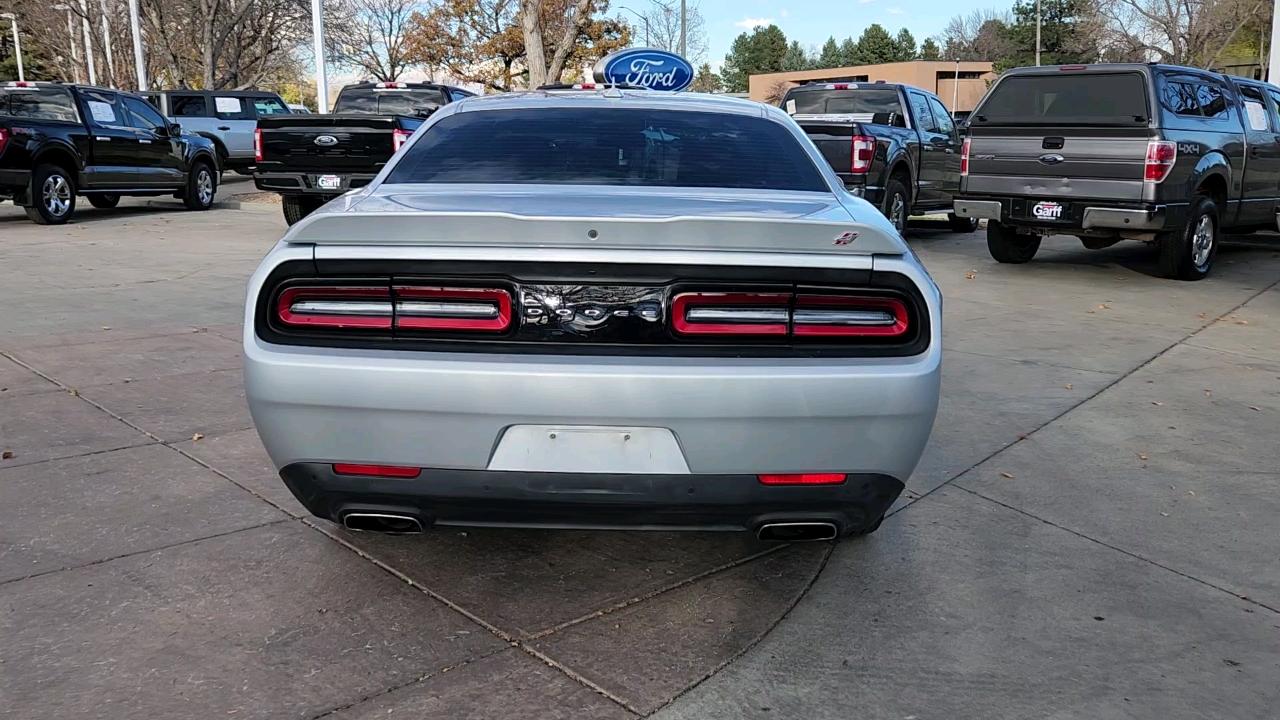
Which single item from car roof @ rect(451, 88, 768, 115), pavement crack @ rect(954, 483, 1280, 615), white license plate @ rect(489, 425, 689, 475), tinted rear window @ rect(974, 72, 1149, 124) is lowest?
pavement crack @ rect(954, 483, 1280, 615)

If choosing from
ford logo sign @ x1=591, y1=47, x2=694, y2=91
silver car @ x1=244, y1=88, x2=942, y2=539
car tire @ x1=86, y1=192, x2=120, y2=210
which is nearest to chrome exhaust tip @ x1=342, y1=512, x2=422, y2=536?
silver car @ x1=244, y1=88, x2=942, y2=539

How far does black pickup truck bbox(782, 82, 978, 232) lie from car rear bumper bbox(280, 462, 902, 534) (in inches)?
331

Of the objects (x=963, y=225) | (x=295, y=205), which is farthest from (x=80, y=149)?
(x=963, y=225)

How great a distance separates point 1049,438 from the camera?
5305 millimetres

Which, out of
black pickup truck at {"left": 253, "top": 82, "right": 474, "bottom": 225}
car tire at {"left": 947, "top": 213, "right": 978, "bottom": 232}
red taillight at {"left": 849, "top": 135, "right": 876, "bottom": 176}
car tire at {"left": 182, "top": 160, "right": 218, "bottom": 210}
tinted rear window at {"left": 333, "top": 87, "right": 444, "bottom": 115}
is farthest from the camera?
car tire at {"left": 182, "top": 160, "right": 218, "bottom": 210}

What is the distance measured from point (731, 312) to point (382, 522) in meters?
1.17

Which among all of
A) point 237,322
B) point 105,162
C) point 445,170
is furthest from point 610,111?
point 105,162

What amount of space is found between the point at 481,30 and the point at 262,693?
1884 inches

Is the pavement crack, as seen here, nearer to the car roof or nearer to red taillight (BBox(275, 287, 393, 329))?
the car roof

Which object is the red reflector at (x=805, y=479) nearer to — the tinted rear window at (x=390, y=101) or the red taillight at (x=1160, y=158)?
the red taillight at (x=1160, y=158)

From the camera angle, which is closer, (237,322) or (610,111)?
(610,111)

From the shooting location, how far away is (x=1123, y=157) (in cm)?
962

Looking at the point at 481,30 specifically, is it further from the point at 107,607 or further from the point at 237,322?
the point at 107,607

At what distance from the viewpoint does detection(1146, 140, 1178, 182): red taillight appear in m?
9.45
